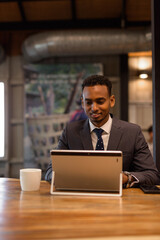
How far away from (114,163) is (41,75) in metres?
4.87

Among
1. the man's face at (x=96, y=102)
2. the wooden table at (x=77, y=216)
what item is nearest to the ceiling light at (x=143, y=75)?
the man's face at (x=96, y=102)

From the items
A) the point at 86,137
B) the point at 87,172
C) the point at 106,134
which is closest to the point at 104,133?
the point at 106,134

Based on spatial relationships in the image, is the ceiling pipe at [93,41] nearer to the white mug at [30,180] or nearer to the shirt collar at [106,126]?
the shirt collar at [106,126]

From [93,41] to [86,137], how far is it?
3.61 m

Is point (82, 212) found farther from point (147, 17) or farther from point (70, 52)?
point (147, 17)

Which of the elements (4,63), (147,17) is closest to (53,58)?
(4,63)

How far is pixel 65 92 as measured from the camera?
6.05 m

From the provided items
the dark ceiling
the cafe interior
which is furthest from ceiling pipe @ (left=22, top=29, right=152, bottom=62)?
the dark ceiling

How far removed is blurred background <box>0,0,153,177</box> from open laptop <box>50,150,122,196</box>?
420cm

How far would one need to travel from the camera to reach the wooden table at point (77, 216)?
0.96 metres

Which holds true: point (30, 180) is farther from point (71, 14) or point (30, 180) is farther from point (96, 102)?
point (71, 14)

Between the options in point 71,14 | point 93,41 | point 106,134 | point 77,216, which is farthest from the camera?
point 71,14

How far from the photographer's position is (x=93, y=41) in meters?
5.38

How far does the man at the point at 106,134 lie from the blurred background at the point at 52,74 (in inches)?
141
